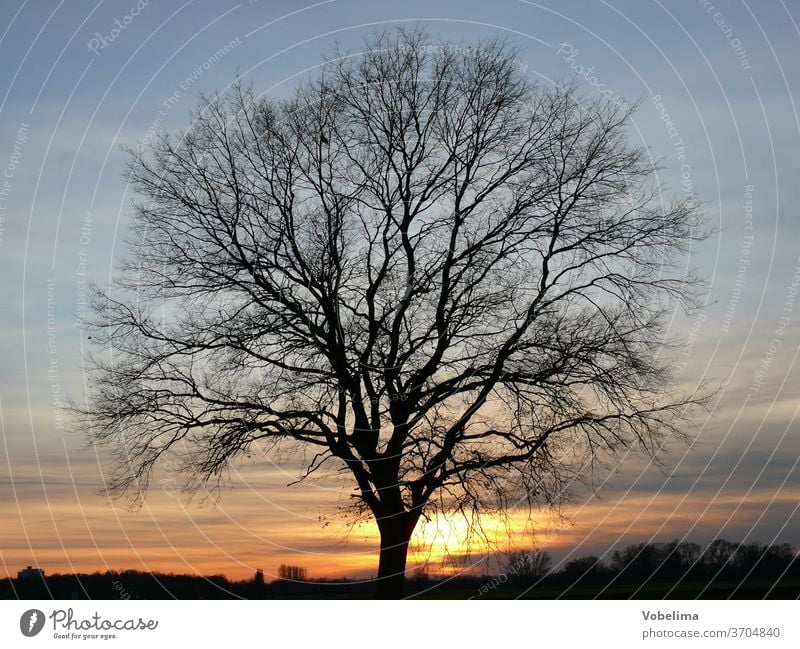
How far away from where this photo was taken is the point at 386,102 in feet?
78.9

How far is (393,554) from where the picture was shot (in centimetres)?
2262

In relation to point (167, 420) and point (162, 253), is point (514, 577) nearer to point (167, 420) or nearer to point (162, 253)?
point (167, 420)

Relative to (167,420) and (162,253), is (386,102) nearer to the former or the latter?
(162,253)

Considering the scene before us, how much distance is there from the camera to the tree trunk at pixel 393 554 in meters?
22.2

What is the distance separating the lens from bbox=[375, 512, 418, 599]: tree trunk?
22.2 m

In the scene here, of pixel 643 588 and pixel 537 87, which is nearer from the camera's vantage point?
pixel 643 588

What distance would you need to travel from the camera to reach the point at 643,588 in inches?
789

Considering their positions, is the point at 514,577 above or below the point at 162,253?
below

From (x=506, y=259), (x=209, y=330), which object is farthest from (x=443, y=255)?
(x=209, y=330)

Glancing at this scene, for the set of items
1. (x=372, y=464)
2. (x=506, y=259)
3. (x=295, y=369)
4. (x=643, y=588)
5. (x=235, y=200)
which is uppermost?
(x=235, y=200)

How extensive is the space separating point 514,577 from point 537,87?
451 inches
